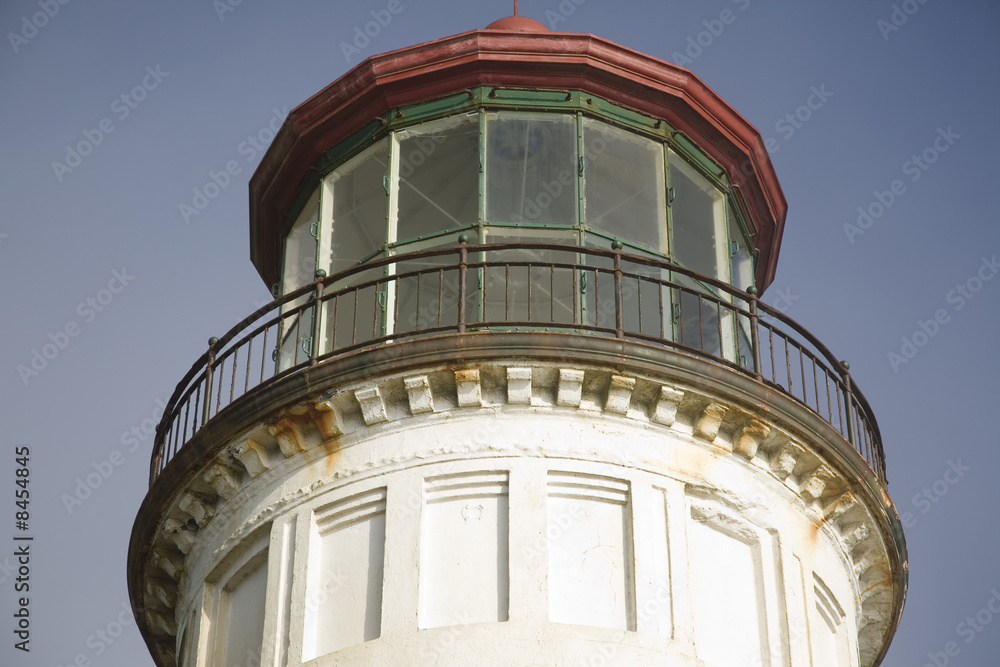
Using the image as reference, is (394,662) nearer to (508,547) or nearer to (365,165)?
(508,547)

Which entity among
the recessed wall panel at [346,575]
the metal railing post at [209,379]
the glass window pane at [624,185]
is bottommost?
the recessed wall panel at [346,575]

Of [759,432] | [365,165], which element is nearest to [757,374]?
[759,432]

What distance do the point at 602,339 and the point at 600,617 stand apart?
277cm

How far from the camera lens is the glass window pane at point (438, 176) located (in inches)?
899

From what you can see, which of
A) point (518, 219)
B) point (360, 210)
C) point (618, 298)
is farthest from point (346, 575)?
point (360, 210)

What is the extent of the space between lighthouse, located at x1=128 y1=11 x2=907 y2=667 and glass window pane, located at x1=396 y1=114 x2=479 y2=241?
3cm

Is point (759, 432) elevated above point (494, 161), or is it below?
below

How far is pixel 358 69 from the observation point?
23531 millimetres

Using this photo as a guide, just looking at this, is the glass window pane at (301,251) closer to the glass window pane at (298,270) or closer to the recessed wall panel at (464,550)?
the glass window pane at (298,270)

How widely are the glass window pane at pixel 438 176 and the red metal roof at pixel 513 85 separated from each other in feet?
1.40

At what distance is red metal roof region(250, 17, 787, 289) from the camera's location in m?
23.2

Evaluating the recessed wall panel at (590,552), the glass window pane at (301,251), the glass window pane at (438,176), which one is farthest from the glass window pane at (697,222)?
the glass window pane at (301,251)

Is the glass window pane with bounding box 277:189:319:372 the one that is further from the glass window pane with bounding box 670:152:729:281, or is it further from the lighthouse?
the glass window pane with bounding box 670:152:729:281

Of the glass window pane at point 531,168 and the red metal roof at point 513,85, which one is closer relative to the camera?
the glass window pane at point 531,168
